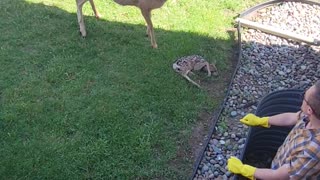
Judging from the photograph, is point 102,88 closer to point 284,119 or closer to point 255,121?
point 255,121

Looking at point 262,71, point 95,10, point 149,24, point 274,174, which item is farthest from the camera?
point 95,10

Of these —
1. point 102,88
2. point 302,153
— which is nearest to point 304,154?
point 302,153

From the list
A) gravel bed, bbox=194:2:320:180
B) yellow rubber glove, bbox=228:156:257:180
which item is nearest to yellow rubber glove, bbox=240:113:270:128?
yellow rubber glove, bbox=228:156:257:180

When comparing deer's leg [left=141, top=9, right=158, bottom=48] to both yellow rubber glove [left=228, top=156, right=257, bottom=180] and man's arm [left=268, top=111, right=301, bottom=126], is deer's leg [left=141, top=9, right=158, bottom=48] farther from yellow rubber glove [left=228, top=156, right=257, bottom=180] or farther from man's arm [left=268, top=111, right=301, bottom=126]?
yellow rubber glove [left=228, top=156, right=257, bottom=180]

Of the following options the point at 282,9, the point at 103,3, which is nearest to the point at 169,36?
the point at 103,3

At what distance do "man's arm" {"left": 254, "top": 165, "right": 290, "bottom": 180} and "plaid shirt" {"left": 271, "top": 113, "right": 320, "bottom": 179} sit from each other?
5 cm

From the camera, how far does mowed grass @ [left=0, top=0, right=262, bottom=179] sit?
4637 millimetres

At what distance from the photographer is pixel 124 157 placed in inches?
185

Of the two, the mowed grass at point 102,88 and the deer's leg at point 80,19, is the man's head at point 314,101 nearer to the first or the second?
the mowed grass at point 102,88

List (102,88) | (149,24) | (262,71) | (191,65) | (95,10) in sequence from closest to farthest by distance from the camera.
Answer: (102,88)
(191,65)
(262,71)
(149,24)
(95,10)

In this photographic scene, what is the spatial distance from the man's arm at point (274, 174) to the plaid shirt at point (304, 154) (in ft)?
0.17

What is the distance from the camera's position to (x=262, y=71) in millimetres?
6242

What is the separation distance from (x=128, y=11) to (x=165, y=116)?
2.70 meters

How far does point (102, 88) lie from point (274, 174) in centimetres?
274
